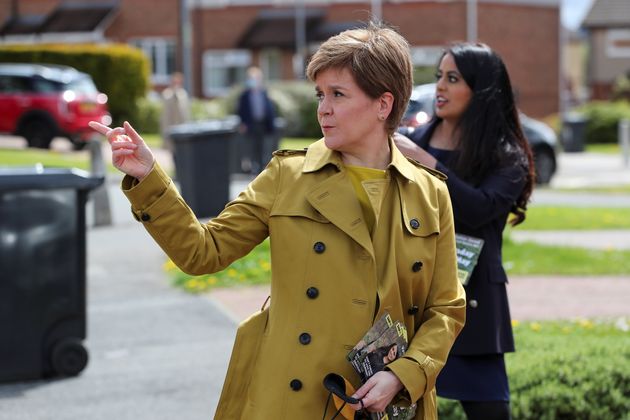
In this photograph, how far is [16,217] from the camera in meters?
6.78

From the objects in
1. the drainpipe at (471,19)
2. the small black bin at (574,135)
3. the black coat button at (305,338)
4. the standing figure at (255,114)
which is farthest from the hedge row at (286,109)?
the black coat button at (305,338)

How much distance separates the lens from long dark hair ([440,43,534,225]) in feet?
14.2

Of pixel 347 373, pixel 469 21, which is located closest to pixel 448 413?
pixel 347 373

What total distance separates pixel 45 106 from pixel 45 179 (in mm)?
20432

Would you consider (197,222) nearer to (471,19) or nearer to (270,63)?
(471,19)

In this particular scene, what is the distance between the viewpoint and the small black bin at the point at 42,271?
6773 mm

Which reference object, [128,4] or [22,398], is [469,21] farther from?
Result: [22,398]

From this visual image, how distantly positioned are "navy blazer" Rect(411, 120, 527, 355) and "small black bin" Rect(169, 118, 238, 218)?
9.56m

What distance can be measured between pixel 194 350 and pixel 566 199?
1180cm

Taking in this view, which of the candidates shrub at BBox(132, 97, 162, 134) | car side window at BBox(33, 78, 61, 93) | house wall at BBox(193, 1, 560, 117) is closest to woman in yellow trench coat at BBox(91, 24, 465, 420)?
car side window at BBox(33, 78, 61, 93)

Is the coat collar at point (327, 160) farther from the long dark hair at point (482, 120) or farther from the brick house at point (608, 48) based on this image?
the brick house at point (608, 48)


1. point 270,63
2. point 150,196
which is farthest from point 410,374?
point 270,63

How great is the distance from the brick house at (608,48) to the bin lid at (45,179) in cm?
5094

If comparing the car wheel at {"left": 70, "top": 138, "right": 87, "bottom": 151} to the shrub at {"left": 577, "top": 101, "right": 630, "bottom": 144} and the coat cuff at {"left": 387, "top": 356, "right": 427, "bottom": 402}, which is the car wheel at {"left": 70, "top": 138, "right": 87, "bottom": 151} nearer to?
the shrub at {"left": 577, "top": 101, "right": 630, "bottom": 144}
